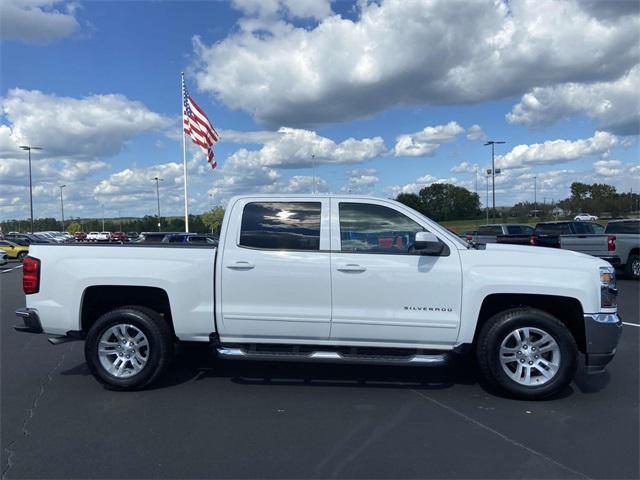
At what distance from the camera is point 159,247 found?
5.25m

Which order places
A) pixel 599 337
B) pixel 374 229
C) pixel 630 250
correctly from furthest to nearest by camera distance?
pixel 630 250 → pixel 374 229 → pixel 599 337

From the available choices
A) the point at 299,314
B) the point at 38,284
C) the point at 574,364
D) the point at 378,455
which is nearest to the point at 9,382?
the point at 38,284

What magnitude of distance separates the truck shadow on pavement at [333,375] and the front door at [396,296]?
500 millimetres

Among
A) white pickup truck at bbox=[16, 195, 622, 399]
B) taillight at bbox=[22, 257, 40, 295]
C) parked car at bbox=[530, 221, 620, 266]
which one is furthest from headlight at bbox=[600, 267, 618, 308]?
parked car at bbox=[530, 221, 620, 266]

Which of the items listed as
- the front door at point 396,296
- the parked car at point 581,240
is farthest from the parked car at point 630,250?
the front door at point 396,296

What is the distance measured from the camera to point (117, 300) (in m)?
5.49

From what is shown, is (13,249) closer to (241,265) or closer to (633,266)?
(241,265)

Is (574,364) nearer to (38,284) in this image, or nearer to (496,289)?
(496,289)

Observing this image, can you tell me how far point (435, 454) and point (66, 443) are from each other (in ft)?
9.37

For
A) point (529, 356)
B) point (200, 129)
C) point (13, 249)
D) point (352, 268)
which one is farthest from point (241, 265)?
point (13, 249)

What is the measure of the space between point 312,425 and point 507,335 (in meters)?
2.02

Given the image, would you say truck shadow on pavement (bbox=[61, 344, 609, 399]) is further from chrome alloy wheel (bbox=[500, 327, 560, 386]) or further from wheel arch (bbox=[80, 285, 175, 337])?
wheel arch (bbox=[80, 285, 175, 337])

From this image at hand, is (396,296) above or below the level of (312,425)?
above

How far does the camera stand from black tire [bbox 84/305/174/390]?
515cm
